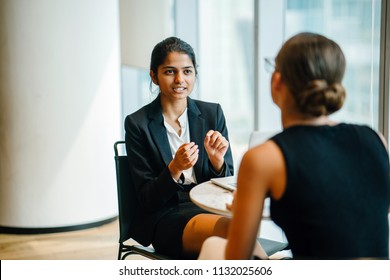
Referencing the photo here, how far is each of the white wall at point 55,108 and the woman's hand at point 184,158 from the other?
76.6 inches

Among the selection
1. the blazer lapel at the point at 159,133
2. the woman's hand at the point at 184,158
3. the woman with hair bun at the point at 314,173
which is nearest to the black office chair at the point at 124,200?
the blazer lapel at the point at 159,133

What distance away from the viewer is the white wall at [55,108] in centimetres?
357

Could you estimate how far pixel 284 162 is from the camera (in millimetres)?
1117

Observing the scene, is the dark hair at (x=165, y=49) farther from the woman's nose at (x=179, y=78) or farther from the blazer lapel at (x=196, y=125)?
the blazer lapel at (x=196, y=125)

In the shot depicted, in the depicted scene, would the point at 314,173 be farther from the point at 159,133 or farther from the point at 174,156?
the point at 159,133

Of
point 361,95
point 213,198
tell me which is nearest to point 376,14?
A: point 361,95

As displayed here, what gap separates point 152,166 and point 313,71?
1.06 m

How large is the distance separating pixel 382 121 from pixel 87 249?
198 cm

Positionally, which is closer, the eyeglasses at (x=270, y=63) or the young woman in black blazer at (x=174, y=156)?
the eyeglasses at (x=270, y=63)

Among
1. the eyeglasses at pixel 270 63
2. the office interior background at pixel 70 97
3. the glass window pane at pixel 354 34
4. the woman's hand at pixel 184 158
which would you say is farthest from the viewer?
the office interior background at pixel 70 97

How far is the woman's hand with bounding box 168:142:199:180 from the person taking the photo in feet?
6.03

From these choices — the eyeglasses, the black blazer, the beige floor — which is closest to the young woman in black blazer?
the black blazer

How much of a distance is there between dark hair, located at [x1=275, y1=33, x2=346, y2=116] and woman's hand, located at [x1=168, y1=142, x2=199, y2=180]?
70 centimetres

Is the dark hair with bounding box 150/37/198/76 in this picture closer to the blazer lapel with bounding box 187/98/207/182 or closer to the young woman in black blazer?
the young woman in black blazer
